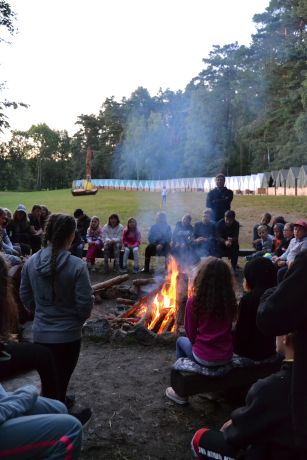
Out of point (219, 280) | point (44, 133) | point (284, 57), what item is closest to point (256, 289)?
point (219, 280)

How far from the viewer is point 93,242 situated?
1066 centimetres

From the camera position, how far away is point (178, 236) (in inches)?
403

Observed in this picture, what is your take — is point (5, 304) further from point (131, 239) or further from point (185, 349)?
point (131, 239)

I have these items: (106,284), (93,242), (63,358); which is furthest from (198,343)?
(93,242)

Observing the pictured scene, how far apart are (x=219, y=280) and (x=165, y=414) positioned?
1.29m

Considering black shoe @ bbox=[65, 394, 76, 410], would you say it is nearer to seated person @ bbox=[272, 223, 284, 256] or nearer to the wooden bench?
the wooden bench

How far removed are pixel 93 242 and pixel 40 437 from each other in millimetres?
8606

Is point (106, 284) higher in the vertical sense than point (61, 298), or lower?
lower

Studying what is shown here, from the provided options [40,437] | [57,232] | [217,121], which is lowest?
[40,437]

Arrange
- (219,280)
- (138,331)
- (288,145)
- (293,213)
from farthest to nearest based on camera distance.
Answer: (288,145) < (293,213) < (138,331) < (219,280)

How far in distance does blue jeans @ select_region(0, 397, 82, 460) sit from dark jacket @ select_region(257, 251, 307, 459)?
3.61 feet

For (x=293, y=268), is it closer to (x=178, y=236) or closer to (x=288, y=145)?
(x=178, y=236)

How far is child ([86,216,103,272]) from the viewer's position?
10.7 meters

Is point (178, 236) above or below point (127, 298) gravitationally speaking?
above
